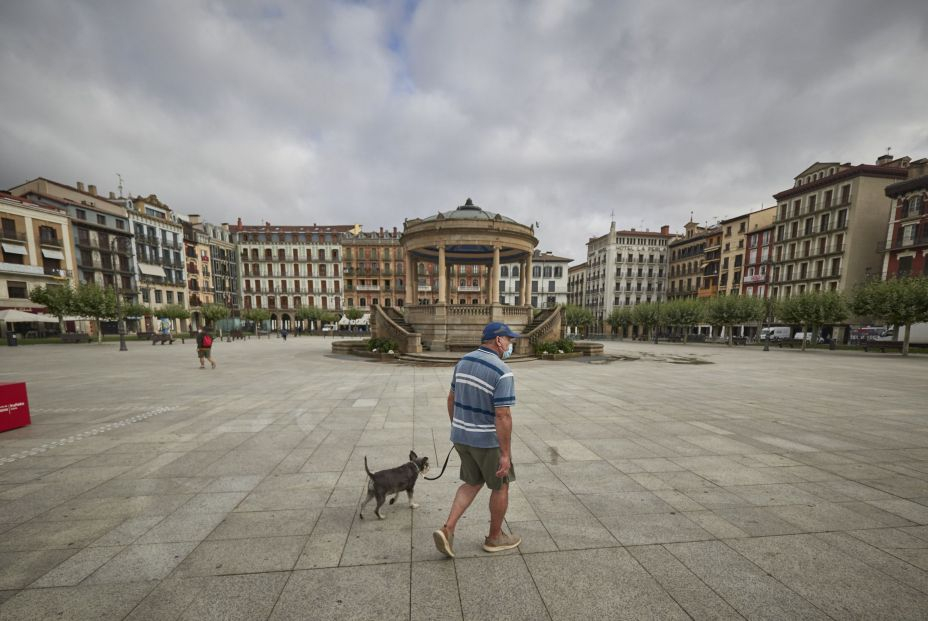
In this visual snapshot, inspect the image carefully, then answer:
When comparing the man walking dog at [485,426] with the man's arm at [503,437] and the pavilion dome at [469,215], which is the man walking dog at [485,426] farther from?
the pavilion dome at [469,215]

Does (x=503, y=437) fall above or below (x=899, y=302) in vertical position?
below

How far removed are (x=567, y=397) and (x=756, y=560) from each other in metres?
6.04

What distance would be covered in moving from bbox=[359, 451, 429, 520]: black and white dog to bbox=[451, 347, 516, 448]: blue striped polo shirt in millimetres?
1080

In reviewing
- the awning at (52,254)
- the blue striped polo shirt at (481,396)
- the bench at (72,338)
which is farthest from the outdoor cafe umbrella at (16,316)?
the blue striped polo shirt at (481,396)

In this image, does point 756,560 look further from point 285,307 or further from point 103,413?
point 285,307

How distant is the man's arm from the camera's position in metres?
2.66

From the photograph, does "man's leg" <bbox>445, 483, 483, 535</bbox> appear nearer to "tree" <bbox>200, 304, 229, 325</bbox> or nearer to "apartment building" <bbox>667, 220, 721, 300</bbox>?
"tree" <bbox>200, 304, 229, 325</bbox>

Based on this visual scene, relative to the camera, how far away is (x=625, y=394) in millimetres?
9445

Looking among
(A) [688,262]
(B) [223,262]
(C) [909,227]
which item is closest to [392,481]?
(C) [909,227]

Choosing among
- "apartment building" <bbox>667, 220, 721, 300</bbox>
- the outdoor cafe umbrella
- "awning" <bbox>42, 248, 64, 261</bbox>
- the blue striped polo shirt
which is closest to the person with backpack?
the blue striped polo shirt

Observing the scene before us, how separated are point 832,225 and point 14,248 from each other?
274 feet

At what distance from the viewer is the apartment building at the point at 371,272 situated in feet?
187

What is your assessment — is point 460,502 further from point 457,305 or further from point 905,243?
point 905,243

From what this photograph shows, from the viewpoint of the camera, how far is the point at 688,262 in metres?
54.7
